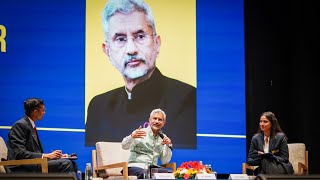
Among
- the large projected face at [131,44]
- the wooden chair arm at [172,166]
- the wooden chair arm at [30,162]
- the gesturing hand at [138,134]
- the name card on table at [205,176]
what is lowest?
the name card on table at [205,176]

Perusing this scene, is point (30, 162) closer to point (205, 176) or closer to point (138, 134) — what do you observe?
point (138, 134)

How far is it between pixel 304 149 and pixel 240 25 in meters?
1.76

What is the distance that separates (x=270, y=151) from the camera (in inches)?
247

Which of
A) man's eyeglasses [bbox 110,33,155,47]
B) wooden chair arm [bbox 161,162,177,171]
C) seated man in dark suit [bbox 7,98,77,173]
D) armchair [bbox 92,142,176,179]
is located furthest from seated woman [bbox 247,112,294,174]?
seated man in dark suit [bbox 7,98,77,173]

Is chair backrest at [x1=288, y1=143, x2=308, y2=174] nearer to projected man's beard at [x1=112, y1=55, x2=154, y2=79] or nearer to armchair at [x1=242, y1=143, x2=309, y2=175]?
armchair at [x1=242, y1=143, x2=309, y2=175]

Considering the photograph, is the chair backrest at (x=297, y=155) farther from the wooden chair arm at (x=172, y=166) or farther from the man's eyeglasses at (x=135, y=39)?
the man's eyeglasses at (x=135, y=39)

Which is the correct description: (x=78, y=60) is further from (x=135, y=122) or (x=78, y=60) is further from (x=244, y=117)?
(x=244, y=117)

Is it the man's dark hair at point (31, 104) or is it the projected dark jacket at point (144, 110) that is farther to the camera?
the projected dark jacket at point (144, 110)

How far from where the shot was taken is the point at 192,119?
7.22m

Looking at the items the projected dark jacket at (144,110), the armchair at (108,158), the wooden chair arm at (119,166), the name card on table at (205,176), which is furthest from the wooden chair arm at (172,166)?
the name card on table at (205,176)

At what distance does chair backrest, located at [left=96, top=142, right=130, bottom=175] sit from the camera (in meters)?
6.29

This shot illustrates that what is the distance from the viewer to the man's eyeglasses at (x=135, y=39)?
7.18 meters

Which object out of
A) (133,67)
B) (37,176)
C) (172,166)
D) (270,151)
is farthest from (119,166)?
(37,176)

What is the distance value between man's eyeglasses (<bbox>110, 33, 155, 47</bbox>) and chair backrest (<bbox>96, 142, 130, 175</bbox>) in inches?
53.9
